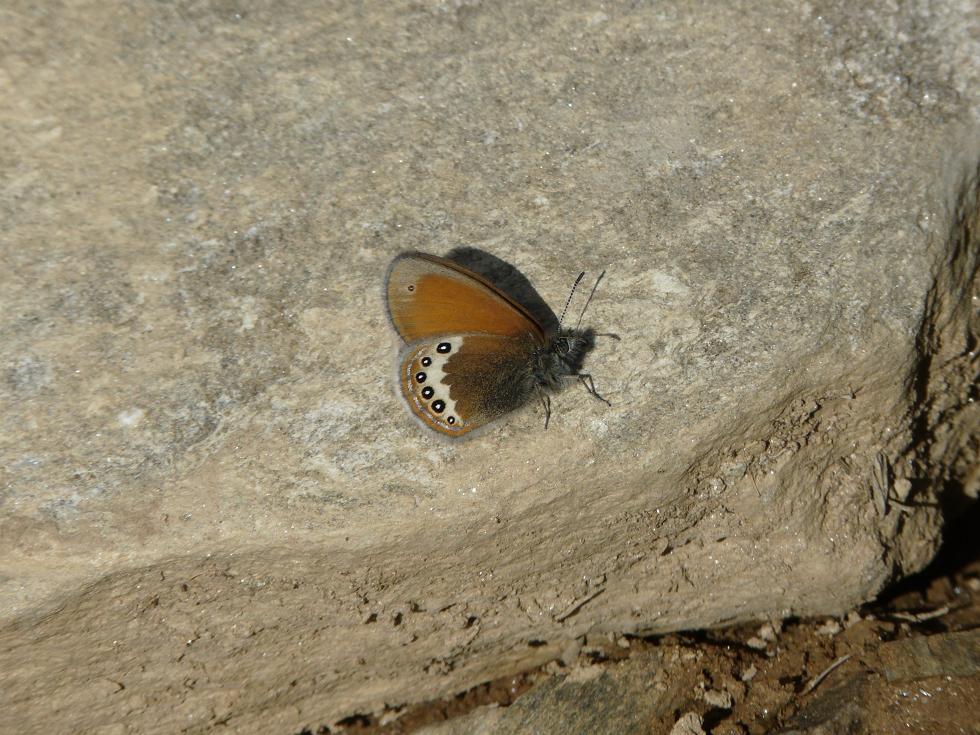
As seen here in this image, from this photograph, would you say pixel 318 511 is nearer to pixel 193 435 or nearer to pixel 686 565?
pixel 193 435

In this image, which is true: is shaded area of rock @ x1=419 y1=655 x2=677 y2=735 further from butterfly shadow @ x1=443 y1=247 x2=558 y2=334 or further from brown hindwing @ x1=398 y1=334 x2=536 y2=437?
butterfly shadow @ x1=443 y1=247 x2=558 y2=334

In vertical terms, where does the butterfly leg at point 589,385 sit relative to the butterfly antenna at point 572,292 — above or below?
below

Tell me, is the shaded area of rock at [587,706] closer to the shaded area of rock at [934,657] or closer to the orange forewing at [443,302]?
the shaded area of rock at [934,657]

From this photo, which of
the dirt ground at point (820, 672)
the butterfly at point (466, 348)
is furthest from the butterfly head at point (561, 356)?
the dirt ground at point (820, 672)

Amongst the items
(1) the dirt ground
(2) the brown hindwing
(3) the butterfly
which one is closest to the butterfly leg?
(3) the butterfly

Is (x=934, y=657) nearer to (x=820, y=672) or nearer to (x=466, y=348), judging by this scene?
(x=820, y=672)

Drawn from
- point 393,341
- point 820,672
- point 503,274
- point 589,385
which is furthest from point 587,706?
point 503,274
